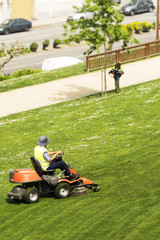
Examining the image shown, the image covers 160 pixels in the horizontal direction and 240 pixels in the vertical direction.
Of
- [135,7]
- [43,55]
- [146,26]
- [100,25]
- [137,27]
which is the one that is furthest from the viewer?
[135,7]

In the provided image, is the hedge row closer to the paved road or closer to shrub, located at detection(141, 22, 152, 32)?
shrub, located at detection(141, 22, 152, 32)

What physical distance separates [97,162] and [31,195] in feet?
12.5

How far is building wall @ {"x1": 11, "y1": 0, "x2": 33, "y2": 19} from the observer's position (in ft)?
221

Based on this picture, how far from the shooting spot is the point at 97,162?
15.9m

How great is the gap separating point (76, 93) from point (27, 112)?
13.6ft

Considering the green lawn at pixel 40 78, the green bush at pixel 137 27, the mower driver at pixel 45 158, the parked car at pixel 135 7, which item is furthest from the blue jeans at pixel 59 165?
the parked car at pixel 135 7

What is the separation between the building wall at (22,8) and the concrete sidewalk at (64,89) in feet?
123

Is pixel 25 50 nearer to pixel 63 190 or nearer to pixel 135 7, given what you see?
pixel 135 7

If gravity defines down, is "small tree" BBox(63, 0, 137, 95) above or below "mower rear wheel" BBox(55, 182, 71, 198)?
above

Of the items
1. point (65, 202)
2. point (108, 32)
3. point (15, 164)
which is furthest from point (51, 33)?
point (65, 202)

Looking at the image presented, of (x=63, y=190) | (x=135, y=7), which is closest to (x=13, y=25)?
(x=135, y=7)

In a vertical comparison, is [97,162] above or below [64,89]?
above

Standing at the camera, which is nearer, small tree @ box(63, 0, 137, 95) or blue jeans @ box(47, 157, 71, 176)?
blue jeans @ box(47, 157, 71, 176)

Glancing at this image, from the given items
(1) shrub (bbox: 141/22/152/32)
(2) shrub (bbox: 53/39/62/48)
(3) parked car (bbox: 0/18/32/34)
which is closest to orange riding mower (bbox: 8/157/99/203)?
(2) shrub (bbox: 53/39/62/48)
